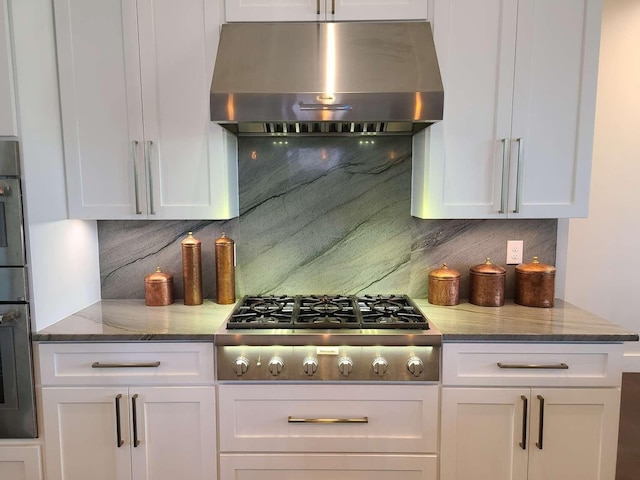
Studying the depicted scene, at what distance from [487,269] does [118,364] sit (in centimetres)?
173

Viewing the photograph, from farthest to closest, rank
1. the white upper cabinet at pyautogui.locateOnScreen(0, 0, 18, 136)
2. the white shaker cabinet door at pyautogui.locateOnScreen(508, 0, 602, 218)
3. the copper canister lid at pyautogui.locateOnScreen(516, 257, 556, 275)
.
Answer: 1. the copper canister lid at pyautogui.locateOnScreen(516, 257, 556, 275)
2. the white shaker cabinet door at pyautogui.locateOnScreen(508, 0, 602, 218)
3. the white upper cabinet at pyautogui.locateOnScreen(0, 0, 18, 136)

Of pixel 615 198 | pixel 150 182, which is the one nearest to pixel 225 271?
pixel 150 182

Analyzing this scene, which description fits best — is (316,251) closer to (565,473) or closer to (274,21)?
(274,21)

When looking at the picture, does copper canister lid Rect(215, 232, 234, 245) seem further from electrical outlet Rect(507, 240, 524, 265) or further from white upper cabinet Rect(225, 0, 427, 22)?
electrical outlet Rect(507, 240, 524, 265)

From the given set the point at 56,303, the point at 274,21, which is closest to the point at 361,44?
the point at 274,21

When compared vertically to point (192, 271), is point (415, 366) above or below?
below

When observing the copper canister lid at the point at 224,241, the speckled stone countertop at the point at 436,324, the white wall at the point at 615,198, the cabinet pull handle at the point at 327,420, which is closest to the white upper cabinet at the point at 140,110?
the copper canister lid at the point at 224,241

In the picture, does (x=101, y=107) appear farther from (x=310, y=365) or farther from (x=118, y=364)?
(x=310, y=365)

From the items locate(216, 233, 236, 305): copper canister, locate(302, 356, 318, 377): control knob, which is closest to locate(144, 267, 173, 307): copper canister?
locate(216, 233, 236, 305): copper canister

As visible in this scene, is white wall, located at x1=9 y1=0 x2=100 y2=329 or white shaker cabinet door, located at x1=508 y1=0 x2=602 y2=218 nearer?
white wall, located at x1=9 y1=0 x2=100 y2=329

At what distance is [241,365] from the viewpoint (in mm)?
1610

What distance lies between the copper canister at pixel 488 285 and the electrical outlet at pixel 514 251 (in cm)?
18

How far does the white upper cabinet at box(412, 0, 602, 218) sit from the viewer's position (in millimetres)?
1757

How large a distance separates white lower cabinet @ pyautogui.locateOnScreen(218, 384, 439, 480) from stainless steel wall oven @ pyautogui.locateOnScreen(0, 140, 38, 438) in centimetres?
81
